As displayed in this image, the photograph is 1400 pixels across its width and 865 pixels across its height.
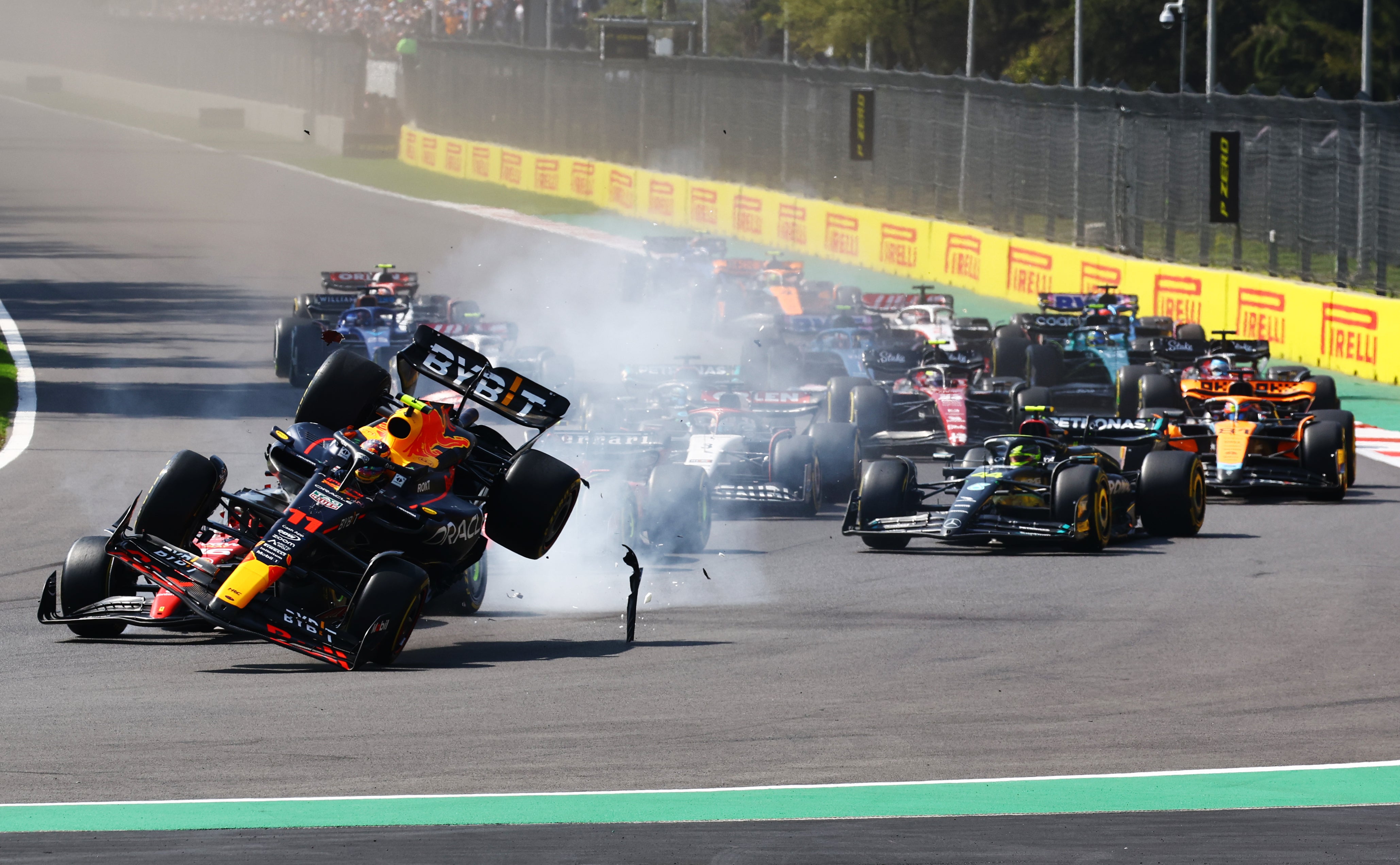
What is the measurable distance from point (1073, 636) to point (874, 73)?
3432 cm

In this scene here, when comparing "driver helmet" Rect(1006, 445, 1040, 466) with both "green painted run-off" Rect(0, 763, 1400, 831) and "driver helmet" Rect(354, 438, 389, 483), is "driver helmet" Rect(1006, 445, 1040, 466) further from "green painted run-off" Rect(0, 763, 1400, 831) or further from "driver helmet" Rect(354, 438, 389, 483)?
"green painted run-off" Rect(0, 763, 1400, 831)

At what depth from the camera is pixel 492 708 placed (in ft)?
34.8

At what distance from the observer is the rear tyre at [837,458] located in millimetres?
19109

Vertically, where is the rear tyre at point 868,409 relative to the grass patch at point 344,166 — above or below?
below

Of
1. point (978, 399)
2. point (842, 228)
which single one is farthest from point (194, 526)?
point (842, 228)

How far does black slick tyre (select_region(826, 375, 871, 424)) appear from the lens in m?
21.8

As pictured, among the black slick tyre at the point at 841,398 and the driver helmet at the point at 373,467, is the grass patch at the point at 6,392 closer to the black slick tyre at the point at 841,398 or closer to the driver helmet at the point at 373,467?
the black slick tyre at the point at 841,398

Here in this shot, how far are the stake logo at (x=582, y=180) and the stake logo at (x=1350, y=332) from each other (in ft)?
103

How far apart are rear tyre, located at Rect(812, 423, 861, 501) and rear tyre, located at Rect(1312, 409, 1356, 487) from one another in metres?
4.34

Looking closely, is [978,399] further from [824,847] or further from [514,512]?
[824,847]

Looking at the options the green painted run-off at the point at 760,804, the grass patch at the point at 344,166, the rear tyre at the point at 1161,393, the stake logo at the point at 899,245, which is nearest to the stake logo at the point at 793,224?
the stake logo at the point at 899,245

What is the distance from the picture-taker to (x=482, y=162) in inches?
2591

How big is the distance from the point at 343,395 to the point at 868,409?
9048mm

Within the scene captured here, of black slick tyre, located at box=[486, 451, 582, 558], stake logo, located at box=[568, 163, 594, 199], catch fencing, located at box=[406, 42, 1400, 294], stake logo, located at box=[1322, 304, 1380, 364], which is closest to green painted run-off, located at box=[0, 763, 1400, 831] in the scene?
black slick tyre, located at box=[486, 451, 582, 558]
